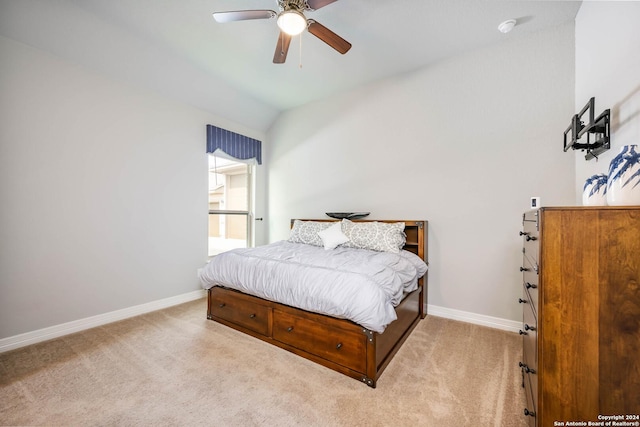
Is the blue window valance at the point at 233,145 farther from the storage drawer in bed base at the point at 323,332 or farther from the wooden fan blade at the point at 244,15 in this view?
the storage drawer in bed base at the point at 323,332

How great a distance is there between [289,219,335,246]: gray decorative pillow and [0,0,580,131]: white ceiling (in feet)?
6.41

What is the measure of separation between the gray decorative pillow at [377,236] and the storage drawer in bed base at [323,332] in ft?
1.85

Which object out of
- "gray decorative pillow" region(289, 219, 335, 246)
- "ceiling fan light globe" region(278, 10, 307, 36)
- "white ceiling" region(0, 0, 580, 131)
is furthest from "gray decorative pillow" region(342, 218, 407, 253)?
"ceiling fan light globe" region(278, 10, 307, 36)

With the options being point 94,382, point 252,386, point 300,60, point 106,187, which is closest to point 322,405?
point 252,386

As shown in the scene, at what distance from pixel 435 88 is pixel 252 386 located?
11.5 feet

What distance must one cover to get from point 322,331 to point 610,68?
8.69 feet

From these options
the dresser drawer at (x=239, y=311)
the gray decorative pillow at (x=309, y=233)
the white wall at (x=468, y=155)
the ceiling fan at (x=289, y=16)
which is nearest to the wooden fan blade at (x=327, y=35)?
the ceiling fan at (x=289, y=16)

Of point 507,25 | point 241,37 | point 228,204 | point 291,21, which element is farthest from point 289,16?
point 228,204

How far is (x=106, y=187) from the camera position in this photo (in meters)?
2.73

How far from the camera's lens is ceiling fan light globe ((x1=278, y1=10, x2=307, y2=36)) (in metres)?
1.79

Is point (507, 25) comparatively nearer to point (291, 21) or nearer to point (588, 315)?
point (291, 21)

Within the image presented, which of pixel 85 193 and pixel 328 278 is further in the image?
pixel 85 193

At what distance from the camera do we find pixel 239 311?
2.50 meters

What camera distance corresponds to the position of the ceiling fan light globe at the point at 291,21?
179cm
